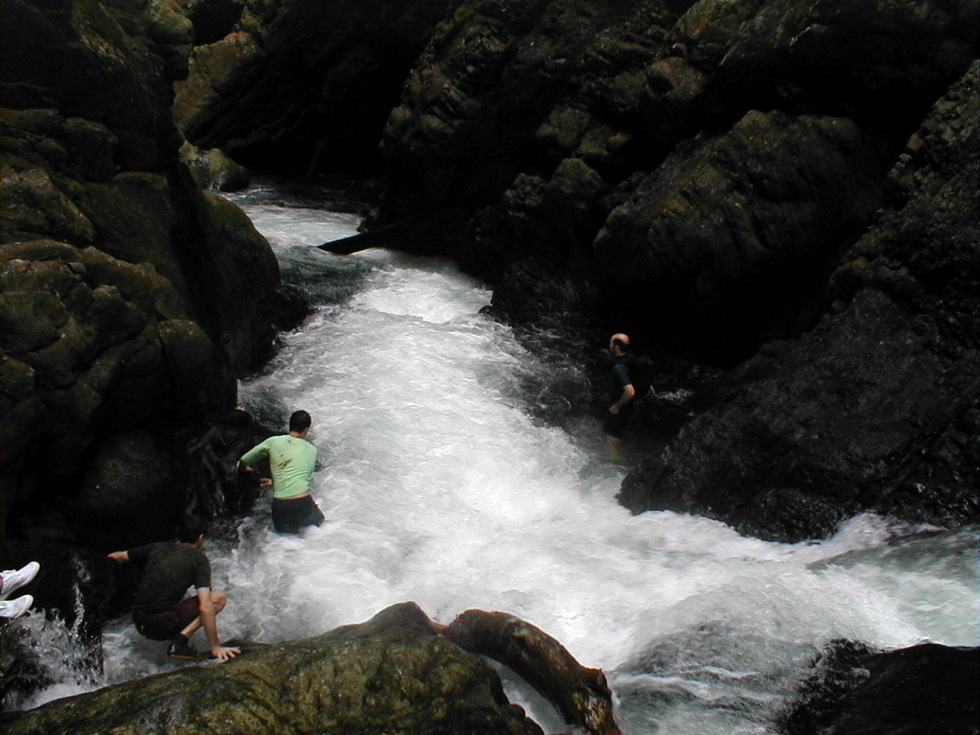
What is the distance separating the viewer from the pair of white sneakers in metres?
5.32

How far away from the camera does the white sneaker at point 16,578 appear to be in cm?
551

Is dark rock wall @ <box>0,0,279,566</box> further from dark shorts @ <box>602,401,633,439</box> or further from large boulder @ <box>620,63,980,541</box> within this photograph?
large boulder @ <box>620,63,980,541</box>

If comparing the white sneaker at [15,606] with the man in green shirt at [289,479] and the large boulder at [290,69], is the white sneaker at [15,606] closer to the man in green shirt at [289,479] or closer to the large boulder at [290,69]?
the man in green shirt at [289,479]

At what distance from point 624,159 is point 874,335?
19.3ft

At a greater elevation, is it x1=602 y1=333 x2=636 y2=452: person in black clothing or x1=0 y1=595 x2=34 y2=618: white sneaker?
x1=602 y1=333 x2=636 y2=452: person in black clothing

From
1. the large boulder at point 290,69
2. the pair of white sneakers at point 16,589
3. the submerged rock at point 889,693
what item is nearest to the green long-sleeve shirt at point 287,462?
the pair of white sneakers at point 16,589

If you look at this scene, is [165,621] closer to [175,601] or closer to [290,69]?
[175,601]

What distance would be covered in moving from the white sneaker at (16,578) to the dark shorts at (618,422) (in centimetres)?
696

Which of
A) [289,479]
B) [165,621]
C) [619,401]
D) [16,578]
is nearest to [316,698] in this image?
[165,621]

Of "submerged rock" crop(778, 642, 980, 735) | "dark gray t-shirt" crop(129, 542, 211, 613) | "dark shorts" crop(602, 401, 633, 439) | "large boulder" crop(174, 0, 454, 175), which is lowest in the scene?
"dark gray t-shirt" crop(129, 542, 211, 613)

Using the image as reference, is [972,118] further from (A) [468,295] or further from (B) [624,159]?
(A) [468,295]

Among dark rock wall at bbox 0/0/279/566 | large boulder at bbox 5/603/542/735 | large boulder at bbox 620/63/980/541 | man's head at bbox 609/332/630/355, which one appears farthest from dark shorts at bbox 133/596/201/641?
man's head at bbox 609/332/630/355

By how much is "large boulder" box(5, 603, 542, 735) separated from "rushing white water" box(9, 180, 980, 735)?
81cm

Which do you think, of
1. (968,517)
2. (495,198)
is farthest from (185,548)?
(495,198)
